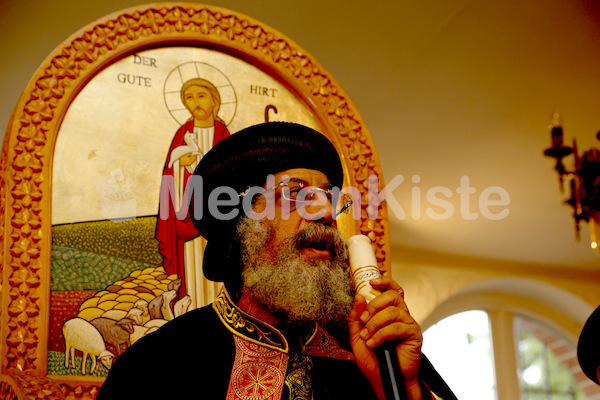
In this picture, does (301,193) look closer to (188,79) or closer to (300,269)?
(300,269)

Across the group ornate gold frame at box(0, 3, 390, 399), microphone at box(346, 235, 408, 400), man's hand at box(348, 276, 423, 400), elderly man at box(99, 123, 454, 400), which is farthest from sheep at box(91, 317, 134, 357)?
microphone at box(346, 235, 408, 400)

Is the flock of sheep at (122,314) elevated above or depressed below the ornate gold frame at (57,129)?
below

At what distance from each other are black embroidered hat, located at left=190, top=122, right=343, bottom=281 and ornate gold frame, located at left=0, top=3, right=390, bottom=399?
1.95 ft

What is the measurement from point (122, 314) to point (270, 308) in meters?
0.70

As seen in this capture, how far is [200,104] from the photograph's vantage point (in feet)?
9.29

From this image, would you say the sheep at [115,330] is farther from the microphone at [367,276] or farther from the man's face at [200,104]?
the microphone at [367,276]

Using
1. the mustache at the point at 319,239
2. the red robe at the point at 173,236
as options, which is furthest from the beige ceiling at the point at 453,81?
the mustache at the point at 319,239

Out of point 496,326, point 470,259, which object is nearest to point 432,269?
point 470,259

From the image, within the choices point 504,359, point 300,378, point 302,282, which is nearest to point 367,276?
point 302,282

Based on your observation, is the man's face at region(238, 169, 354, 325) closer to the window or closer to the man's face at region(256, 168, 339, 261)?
the man's face at region(256, 168, 339, 261)

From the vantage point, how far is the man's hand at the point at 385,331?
1.61m

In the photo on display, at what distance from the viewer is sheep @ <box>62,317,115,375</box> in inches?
93.0

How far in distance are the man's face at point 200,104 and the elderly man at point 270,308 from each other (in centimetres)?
61

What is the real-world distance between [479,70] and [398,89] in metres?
0.63
